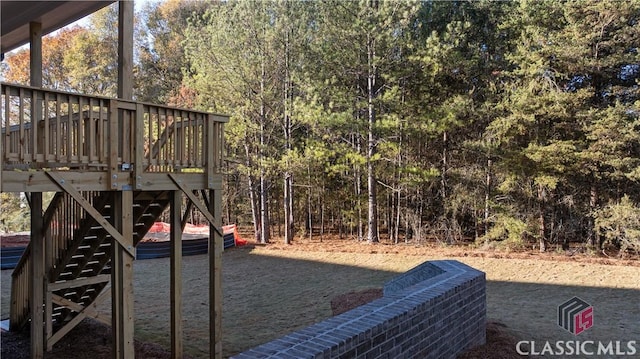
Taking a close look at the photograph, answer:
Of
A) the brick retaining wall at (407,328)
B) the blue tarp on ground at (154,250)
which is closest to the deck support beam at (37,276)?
the brick retaining wall at (407,328)

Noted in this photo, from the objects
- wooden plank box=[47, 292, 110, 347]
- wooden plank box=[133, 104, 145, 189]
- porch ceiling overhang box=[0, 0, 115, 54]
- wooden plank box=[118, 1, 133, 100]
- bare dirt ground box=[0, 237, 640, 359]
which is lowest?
bare dirt ground box=[0, 237, 640, 359]

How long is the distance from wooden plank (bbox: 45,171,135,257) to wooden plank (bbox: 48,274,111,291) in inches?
64.2

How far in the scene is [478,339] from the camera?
15.8ft

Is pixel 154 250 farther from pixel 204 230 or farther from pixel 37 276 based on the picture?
pixel 37 276

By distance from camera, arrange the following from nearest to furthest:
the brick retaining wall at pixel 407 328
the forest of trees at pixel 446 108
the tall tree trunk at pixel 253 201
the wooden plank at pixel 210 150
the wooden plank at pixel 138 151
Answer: the brick retaining wall at pixel 407 328, the wooden plank at pixel 138 151, the wooden plank at pixel 210 150, the forest of trees at pixel 446 108, the tall tree trunk at pixel 253 201

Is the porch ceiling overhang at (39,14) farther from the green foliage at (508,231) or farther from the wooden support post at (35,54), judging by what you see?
the green foliage at (508,231)

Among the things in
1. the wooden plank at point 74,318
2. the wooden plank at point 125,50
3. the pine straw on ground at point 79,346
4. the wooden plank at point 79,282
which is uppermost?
the wooden plank at point 125,50

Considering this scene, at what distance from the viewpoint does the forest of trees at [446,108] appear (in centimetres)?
1185

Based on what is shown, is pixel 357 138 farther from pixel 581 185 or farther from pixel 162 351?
pixel 162 351

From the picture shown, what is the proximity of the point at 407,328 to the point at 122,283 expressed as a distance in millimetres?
2681

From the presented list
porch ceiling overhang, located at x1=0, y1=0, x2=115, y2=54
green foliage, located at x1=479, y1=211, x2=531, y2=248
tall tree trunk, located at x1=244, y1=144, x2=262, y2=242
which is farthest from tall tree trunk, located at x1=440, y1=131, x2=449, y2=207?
porch ceiling overhang, located at x1=0, y1=0, x2=115, y2=54

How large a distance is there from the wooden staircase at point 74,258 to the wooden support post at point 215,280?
571mm

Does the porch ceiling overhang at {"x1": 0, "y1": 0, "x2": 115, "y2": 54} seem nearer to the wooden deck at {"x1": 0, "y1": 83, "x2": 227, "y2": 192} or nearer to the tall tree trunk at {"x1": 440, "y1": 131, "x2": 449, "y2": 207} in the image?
the wooden deck at {"x1": 0, "y1": 83, "x2": 227, "y2": 192}

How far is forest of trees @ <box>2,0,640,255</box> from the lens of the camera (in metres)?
11.9
